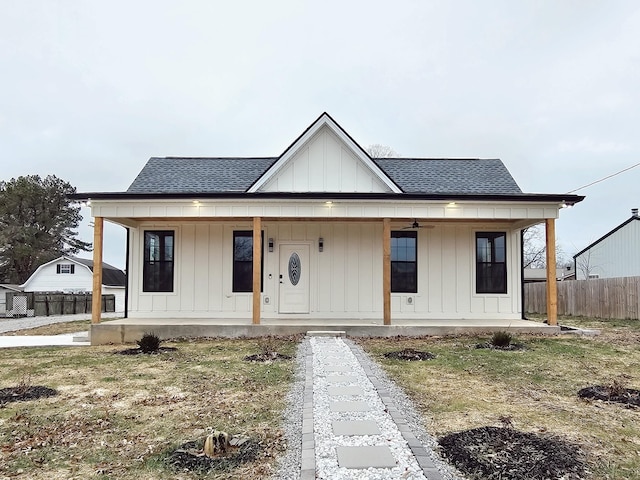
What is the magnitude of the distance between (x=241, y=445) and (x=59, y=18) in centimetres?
1565

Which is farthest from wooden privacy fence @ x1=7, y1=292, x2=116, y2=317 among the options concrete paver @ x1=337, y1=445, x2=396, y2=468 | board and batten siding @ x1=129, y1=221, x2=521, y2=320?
concrete paver @ x1=337, y1=445, x2=396, y2=468

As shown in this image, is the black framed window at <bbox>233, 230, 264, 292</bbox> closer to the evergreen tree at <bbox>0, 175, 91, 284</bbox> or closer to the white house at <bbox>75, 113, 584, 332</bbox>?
the white house at <bbox>75, 113, 584, 332</bbox>

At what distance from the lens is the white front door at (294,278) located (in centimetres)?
1243

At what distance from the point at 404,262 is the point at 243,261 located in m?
4.32

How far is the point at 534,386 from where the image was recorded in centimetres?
602

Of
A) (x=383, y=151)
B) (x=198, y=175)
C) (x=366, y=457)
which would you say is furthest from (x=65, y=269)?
(x=366, y=457)

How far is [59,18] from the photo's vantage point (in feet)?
48.0

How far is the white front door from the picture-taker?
40.8ft

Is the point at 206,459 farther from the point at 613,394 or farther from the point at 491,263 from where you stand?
the point at 491,263

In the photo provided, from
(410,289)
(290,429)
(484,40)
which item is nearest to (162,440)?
(290,429)

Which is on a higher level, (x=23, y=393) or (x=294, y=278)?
(x=294, y=278)

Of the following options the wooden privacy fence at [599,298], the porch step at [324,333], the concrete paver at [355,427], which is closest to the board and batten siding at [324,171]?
the porch step at [324,333]

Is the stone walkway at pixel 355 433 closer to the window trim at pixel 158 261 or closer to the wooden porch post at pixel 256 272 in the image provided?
the wooden porch post at pixel 256 272

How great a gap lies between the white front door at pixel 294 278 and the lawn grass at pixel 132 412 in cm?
416
